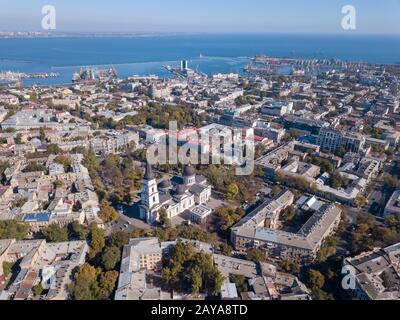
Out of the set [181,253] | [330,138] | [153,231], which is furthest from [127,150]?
[330,138]

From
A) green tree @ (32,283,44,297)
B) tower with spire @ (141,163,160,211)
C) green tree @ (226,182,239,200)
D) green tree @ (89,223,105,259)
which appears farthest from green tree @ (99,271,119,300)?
green tree @ (226,182,239,200)

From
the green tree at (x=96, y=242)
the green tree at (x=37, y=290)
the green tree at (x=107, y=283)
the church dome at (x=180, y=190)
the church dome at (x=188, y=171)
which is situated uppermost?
the church dome at (x=188, y=171)

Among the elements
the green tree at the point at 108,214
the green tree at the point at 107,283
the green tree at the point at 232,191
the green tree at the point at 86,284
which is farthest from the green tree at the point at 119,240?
the green tree at the point at 232,191

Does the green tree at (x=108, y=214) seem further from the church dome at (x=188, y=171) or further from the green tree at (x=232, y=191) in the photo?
the green tree at (x=232, y=191)

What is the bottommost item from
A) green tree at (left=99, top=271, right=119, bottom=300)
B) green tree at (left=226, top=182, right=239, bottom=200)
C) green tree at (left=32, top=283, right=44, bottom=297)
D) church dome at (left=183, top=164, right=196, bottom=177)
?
green tree at (left=32, top=283, right=44, bottom=297)

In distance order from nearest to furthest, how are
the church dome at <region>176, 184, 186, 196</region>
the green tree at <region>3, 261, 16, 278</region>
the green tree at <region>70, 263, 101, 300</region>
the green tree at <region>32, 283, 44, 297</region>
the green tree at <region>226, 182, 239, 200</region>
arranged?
the green tree at <region>70, 263, 101, 300</region> < the green tree at <region>32, 283, 44, 297</region> < the green tree at <region>3, 261, 16, 278</region> < the church dome at <region>176, 184, 186, 196</region> < the green tree at <region>226, 182, 239, 200</region>

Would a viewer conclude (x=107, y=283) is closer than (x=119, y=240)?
Yes

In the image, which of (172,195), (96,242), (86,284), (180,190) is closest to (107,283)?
(86,284)

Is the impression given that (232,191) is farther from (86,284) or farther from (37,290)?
(37,290)

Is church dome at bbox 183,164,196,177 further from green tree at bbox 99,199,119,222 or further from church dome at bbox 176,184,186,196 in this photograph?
green tree at bbox 99,199,119,222
